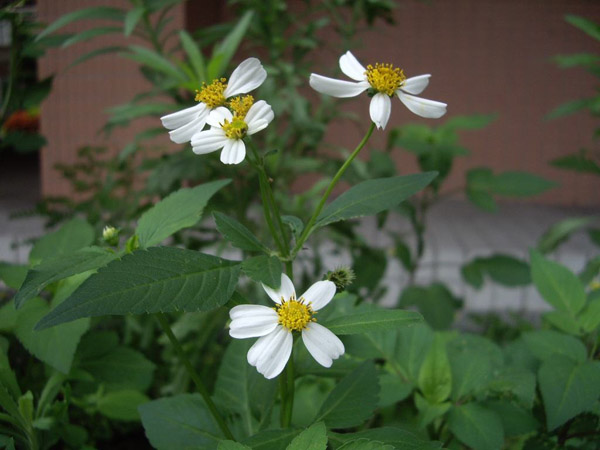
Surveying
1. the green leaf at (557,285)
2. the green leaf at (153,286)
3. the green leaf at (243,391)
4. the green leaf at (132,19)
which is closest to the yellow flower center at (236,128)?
the green leaf at (153,286)

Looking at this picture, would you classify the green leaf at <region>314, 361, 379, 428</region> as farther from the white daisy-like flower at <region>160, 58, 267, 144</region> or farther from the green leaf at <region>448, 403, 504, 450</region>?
the white daisy-like flower at <region>160, 58, 267, 144</region>

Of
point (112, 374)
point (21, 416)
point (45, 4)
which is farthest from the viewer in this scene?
point (45, 4)

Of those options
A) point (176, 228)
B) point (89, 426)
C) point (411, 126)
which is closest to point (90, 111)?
point (411, 126)

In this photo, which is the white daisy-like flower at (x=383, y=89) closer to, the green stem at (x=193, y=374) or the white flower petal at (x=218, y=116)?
the white flower petal at (x=218, y=116)

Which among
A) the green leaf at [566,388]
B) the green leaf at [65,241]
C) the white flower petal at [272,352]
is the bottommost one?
the green leaf at [566,388]

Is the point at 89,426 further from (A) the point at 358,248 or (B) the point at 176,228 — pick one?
(A) the point at 358,248

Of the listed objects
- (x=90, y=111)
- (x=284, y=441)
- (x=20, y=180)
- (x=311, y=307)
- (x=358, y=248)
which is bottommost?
(x=20, y=180)

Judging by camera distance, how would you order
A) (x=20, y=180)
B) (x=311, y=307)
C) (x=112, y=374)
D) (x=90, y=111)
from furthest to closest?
(x=20, y=180), (x=90, y=111), (x=112, y=374), (x=311, y=307)
